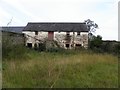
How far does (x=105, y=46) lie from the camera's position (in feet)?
108

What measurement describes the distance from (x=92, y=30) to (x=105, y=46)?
15.4 m

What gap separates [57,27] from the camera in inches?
1439

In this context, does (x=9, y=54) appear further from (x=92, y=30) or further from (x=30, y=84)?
(x=92, y=30)

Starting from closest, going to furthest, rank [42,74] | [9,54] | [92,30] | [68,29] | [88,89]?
1. [88,89]
2. [42,74]
3. [9,54]
4. [68,29]
5. [92,30]

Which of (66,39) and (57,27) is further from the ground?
(57,27)

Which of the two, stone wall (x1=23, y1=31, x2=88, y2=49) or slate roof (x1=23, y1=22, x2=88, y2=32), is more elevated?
slate roof (x1=23, y1=22, x2=88, y2=32)

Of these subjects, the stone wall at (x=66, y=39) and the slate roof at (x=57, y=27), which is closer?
the stone wall at (x=66, y=39)

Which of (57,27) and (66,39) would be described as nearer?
(66,39)

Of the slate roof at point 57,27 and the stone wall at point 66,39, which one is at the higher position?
the slate roof at point 57,27

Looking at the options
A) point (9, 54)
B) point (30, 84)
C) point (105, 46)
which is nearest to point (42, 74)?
point (30, 84)

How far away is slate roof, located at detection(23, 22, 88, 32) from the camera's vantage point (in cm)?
3551

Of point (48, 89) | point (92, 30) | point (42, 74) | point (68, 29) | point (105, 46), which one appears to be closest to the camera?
point (48, 89)

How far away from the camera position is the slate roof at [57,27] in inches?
1398

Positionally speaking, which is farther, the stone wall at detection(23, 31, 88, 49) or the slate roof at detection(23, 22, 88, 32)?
the slate roof at detection(23, 22, 88, 32)
